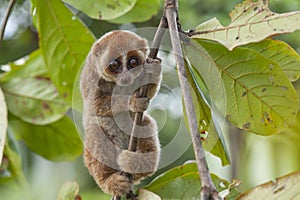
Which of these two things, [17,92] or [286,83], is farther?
[17,92]

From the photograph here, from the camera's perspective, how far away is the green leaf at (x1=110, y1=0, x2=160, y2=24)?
212cm

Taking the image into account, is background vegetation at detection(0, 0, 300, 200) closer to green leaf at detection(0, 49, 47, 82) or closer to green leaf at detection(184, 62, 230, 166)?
green leaf at detection(0, 49, 47, 82)

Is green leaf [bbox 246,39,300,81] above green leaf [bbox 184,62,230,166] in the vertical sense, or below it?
above

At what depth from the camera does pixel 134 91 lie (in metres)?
1.48

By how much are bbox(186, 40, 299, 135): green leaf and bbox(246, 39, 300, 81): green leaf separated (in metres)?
0.03

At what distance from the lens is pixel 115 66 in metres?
1.52

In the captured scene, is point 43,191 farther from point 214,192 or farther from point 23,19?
point 214,192

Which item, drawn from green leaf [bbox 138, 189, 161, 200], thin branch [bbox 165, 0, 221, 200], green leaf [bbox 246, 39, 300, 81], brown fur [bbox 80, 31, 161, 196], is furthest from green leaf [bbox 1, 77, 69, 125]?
thin branch [bbox 165, 0, 221, 200]

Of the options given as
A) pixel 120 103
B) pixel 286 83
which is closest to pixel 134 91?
pixel 120 103

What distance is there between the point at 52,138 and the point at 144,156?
87 cm

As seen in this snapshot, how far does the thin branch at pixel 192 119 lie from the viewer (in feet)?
2.91

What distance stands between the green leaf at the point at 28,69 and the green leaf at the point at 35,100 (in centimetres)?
2

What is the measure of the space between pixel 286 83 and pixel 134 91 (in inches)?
15.1

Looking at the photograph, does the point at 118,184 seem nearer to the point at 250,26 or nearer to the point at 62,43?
the point at 250,26
